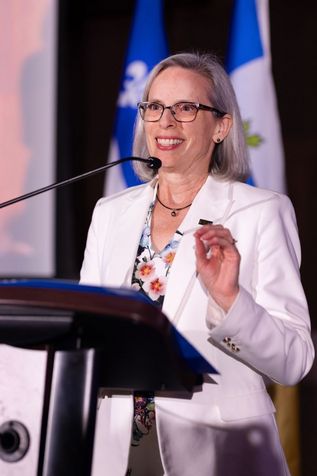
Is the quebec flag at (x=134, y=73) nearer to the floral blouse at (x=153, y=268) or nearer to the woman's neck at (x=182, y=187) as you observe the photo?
the woman's neck at (x=182, y=187)

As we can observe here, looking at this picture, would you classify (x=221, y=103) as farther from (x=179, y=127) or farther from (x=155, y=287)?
(x=155, y=287)

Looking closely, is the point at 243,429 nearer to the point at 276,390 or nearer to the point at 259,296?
the point at 259,296

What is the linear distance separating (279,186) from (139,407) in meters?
1.79

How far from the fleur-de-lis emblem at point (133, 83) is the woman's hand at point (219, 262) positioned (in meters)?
2.30

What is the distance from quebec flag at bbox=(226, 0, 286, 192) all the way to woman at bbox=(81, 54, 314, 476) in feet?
4.14

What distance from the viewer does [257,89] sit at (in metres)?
3.58

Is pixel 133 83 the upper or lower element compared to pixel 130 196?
upper

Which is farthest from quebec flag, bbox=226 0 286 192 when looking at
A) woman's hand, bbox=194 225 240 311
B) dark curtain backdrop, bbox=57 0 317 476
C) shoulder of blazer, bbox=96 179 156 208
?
woman's hand, bbox=194 225 240 311

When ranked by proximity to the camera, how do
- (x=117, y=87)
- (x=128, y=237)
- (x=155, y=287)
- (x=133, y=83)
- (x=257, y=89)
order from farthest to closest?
(x=117, y=87) < (x=133, y=83) < (x=257, y=89) < (x=128, y=237) < (x=155, y=287)

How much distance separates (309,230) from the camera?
378 centimetres

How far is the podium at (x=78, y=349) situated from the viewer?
1.18 m

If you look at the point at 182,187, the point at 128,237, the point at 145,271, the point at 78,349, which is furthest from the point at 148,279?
the point at 78,349

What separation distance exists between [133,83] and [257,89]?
0.64m

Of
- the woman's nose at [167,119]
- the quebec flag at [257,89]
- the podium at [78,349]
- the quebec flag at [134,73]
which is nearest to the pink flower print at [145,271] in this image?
the woman's nose at [167,119]
